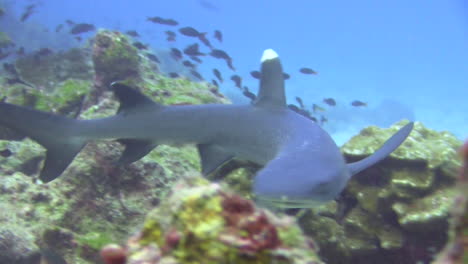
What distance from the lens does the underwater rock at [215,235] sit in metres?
1.08

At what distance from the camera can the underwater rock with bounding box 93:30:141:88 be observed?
7.34 metres

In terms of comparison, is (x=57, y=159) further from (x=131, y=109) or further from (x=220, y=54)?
(x=220, y=54)

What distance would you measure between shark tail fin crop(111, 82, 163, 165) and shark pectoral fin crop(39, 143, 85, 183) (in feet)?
1.72

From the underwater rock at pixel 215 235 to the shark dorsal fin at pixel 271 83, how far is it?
102 inches

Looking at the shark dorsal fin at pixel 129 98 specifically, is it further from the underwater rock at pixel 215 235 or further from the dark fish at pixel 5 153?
Result: the dark fish at pixel 5 153

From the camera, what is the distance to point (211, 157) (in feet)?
11.9

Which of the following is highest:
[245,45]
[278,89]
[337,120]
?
[245,45]

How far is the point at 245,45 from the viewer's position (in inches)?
7077

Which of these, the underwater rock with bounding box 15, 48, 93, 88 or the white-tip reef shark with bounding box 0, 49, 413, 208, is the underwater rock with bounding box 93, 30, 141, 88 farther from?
the white-tip reef shark with bounding box 0, 49, 413, 208

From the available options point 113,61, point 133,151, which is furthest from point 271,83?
point 113,61

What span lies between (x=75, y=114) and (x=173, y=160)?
4079 millimetres

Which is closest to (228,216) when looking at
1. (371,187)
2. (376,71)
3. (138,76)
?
(371,187)

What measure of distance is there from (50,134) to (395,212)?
379 centimetres

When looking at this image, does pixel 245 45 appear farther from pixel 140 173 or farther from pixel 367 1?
pixel 140 173
